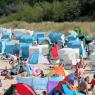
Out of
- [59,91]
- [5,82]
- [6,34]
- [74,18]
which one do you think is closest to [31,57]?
[5,82]

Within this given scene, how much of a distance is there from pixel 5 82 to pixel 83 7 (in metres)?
36.5

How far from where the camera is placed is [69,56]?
19703 millimetres

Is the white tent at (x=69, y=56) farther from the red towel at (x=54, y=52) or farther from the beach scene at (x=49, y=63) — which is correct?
the red towel at (x=54, y=52)

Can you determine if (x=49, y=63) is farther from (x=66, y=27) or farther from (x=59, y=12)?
(x=59, y=12)

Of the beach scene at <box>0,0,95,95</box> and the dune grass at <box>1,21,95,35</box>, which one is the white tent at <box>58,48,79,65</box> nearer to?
the beach scene at <box>0,0,95,95</box>

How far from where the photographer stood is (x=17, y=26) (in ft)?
150

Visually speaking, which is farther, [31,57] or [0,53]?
[0,53]

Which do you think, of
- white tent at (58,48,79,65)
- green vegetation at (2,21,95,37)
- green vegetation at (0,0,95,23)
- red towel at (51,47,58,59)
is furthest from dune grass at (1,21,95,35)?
white tent at (58,48,79,65)

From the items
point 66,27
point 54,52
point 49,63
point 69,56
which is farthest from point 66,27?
point 69,56

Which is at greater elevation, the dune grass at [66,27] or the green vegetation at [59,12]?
the green vegetation at [59,12]

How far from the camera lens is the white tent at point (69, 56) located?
19.6m

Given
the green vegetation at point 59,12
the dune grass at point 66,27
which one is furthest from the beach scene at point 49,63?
the green vegetation at point 59,12

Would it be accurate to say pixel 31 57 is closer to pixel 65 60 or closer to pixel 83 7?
pixel 65 60

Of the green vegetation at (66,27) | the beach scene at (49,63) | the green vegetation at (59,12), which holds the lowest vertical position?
the beach scene at (49,63)
